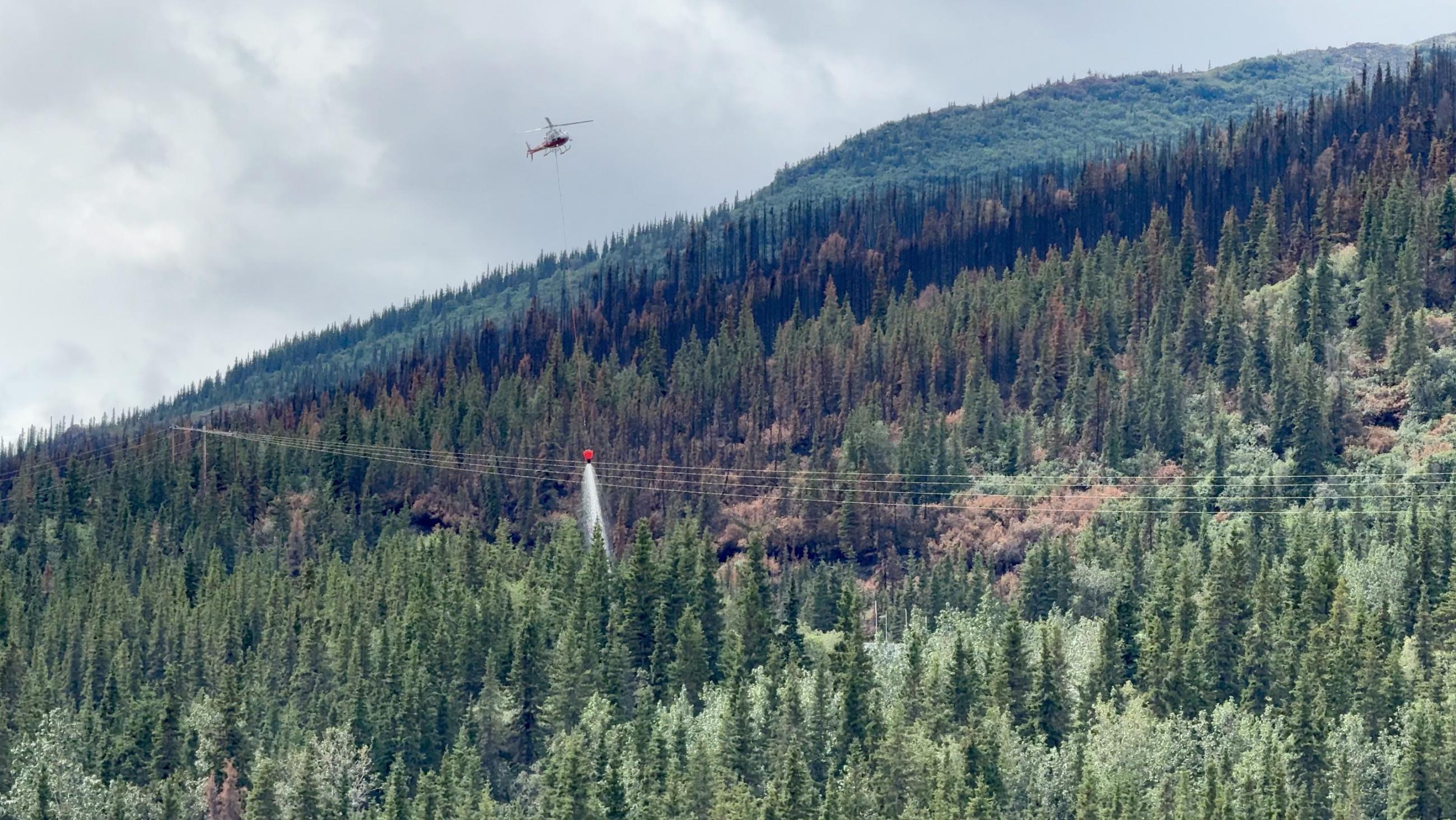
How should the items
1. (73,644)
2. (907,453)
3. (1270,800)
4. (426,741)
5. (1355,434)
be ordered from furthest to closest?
(907,453) → (1355,434) → (73,644) → (426,741) → (1270,800)

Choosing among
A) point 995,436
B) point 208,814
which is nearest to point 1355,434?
point 995,436

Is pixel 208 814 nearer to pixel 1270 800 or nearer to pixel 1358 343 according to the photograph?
pixel 1270 800

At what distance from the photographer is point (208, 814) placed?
416 feet

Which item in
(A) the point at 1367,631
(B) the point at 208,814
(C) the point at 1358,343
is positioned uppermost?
(C) the point at 1358,343

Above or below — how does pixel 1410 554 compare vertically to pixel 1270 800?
above

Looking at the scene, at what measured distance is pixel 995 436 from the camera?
19738 centimetres

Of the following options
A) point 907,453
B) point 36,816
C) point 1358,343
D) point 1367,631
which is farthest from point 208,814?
point 1358,343

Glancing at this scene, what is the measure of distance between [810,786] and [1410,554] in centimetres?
4304

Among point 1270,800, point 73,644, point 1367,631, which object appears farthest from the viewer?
point 73,644

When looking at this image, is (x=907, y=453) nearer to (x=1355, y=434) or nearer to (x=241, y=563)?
(x=1355, y=434)

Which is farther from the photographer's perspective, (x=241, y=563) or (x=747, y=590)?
(x=241, y=563)

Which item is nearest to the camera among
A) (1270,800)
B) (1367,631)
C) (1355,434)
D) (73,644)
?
(1270,800)

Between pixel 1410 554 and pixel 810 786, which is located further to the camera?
pixel 1410 554

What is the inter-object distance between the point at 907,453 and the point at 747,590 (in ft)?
193
